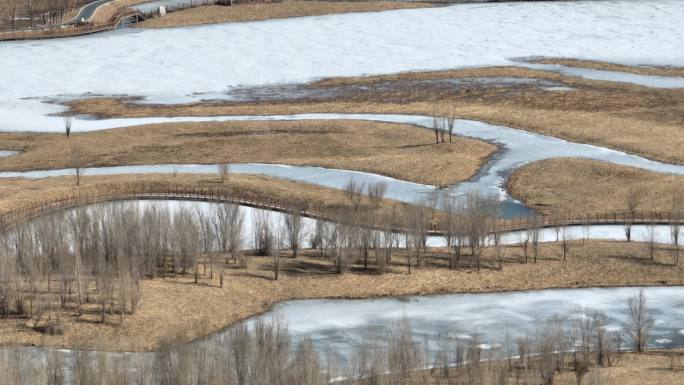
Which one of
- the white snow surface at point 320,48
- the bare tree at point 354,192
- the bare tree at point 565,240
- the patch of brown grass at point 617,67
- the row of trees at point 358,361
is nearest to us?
the row of trees at point 358,361

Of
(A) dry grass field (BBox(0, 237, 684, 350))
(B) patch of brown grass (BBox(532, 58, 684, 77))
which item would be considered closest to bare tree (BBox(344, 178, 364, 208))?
(A) dry grass field (BBox(0, 237, 684, 350))

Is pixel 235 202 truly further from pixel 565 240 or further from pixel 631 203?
pixel 631 203

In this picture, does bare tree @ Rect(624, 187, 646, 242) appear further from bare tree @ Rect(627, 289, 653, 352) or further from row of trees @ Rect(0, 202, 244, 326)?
row of trees @ Rect(0, 202, 244, 326)

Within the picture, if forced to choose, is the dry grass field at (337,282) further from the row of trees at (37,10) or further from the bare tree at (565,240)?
the row of trees at (37,10)

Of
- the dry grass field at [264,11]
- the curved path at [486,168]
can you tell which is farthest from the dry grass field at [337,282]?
the dry grass field at [264,11]

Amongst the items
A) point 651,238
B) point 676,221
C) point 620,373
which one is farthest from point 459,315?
point 676,221

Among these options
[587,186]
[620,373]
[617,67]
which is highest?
[620,373]

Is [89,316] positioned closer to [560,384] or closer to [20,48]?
[560,384]
